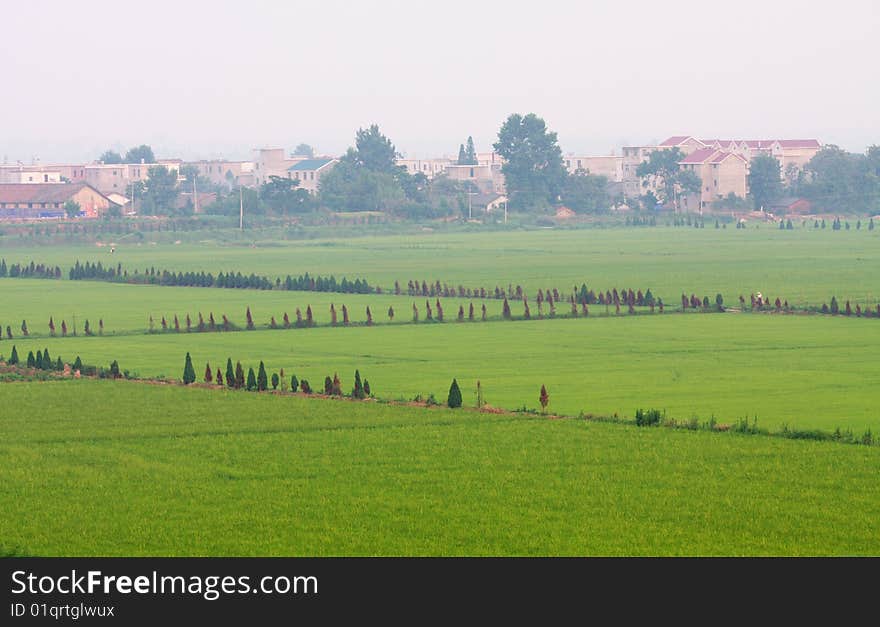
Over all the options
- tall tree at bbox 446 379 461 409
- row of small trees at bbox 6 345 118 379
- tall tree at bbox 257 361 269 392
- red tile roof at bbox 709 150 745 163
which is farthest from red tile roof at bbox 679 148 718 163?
tall tree at bbox 446 379 461 409

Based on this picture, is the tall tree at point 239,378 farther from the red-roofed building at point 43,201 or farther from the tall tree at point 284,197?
the red-roofed building at point 43,201

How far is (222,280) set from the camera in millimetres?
55531

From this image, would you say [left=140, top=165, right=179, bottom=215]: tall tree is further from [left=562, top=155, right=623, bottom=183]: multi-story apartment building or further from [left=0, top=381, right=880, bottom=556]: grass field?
[left=0, top=381, right=880, bottom=556]: grass field

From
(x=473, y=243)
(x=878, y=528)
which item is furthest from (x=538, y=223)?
(x=878, y=528)

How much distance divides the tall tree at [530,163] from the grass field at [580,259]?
23.4 metres

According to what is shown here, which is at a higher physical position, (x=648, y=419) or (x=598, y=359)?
(x=648, y=419)

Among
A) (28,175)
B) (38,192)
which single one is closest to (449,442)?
(38,192)

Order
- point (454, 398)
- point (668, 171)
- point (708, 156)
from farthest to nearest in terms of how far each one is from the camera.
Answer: point (668, 171) → point (708, 156) → point (454, 398)

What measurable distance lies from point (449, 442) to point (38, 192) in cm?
9240

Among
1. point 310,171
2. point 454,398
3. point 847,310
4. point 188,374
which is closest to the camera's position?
point 454,398

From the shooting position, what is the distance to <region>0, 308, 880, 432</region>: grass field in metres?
26.0

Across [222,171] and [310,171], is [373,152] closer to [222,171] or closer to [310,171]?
[310,171]

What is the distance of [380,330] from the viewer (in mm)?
39531

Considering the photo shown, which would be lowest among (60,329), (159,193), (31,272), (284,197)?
(31,272)
